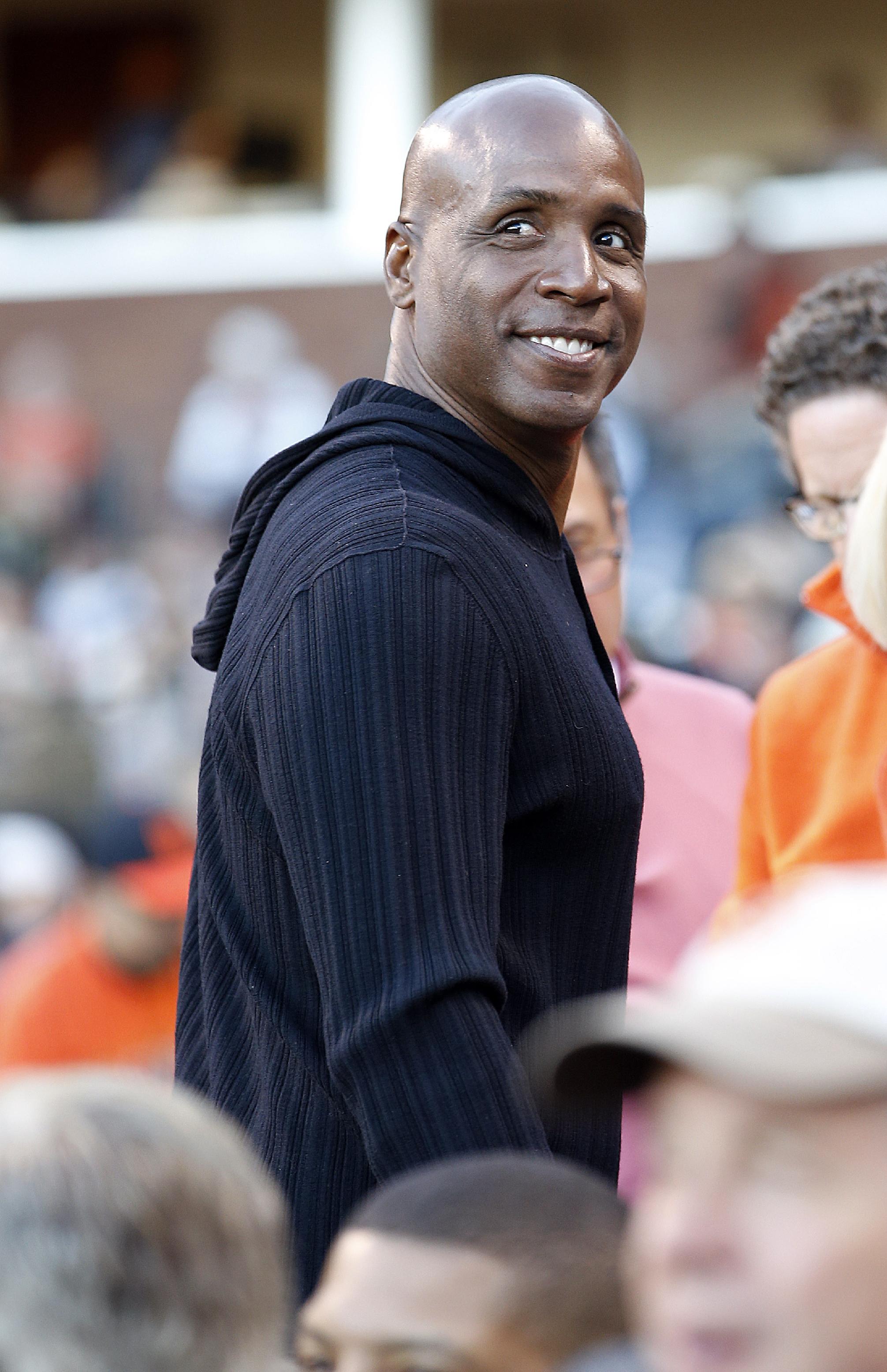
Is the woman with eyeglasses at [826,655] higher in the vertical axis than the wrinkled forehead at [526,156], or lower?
lower

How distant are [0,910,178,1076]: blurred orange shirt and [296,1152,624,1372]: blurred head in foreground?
4.61 meters

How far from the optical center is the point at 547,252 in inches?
81.3

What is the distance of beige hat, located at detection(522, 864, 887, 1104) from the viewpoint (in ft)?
3.42

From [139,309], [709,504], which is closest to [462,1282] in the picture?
[709,504]

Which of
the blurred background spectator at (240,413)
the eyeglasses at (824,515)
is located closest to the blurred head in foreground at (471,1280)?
the eyeglasses at (824,515)

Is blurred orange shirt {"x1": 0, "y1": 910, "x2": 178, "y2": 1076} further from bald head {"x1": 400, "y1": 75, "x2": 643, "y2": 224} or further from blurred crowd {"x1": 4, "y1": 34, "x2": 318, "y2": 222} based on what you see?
blurred crowd {"x1": 4, "y1": 34, "x2": 318, "y2": 222}

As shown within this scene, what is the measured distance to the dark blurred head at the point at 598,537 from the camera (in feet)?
10.4

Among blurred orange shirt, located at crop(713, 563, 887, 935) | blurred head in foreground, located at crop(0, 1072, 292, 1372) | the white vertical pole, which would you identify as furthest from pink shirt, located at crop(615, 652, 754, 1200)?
the white vertical pole

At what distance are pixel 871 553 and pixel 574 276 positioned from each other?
63cm

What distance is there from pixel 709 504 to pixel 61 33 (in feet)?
30.9

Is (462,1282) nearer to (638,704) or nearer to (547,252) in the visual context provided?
(547,252)

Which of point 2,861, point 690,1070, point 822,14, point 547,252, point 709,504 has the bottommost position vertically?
point 2,861

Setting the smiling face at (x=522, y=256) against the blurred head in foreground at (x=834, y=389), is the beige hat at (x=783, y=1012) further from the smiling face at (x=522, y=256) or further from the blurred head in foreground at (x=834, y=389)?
the blurred head in foreground at (x=834, y=389)

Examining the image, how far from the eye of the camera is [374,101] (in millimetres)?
13188
